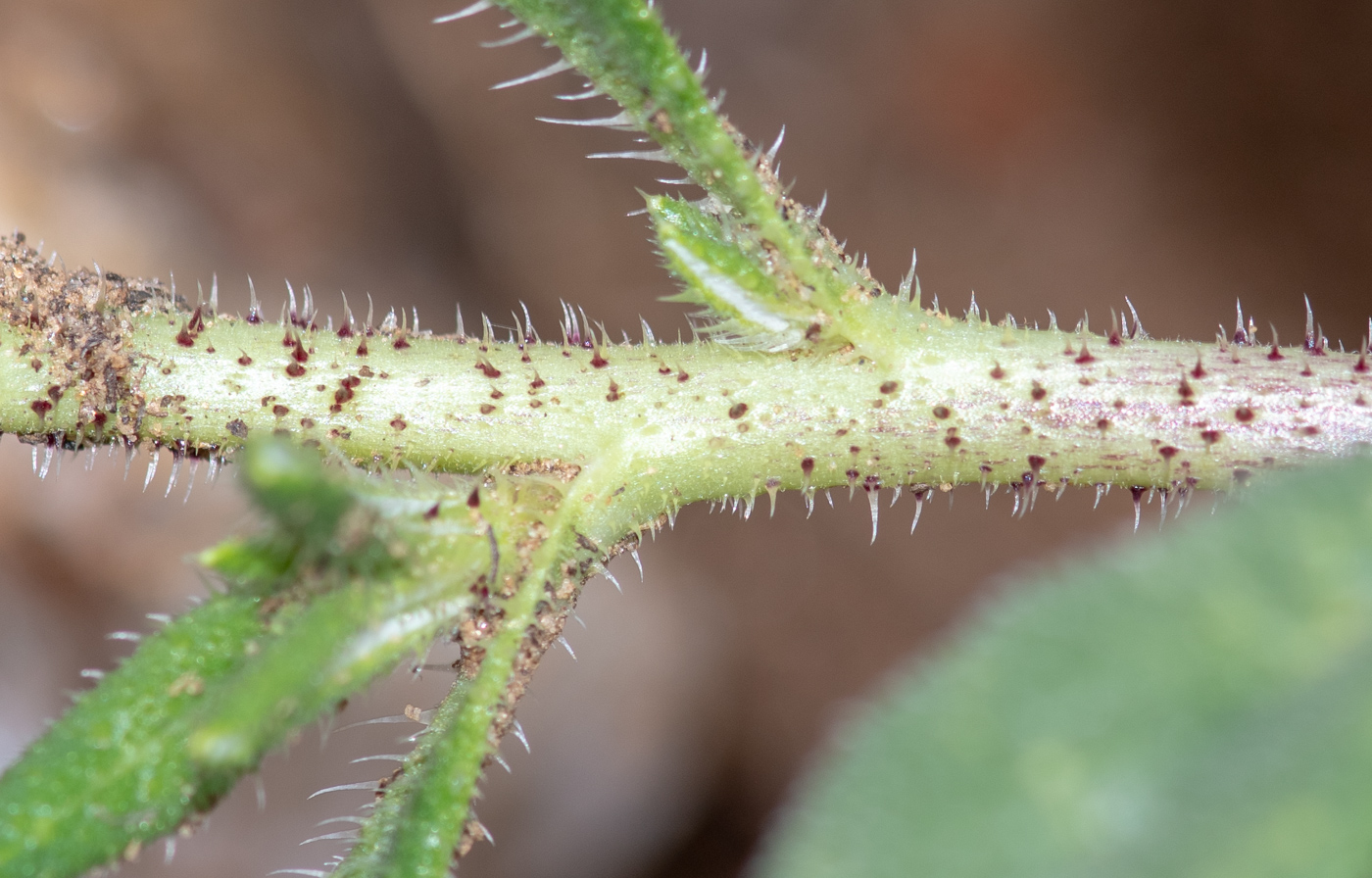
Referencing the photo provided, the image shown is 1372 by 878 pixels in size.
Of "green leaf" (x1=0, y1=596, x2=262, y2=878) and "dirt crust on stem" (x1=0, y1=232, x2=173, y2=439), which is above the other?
"dirt crust on stem" (x1=0, y1=232, x2=173, y2=439)

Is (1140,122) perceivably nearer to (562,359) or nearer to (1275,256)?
(1275,256)

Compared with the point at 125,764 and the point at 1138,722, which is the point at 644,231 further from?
the point at 1138,722

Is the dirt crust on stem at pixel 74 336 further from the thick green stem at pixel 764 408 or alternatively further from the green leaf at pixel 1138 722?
the green leaf at pixel 1138 722

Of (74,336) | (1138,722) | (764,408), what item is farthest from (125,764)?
(1138,722)

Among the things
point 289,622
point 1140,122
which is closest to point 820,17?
point 1140,122

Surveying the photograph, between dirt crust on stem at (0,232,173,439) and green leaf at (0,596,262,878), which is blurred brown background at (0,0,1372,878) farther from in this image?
green leaf at (0,596,262,878)

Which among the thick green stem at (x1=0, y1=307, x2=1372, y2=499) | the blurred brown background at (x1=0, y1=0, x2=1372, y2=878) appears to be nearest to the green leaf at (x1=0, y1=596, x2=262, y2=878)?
the thick green stem at (x1=0, y1=307, x2=1372, y2=499)

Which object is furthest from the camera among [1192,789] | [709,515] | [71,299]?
[709,515]
